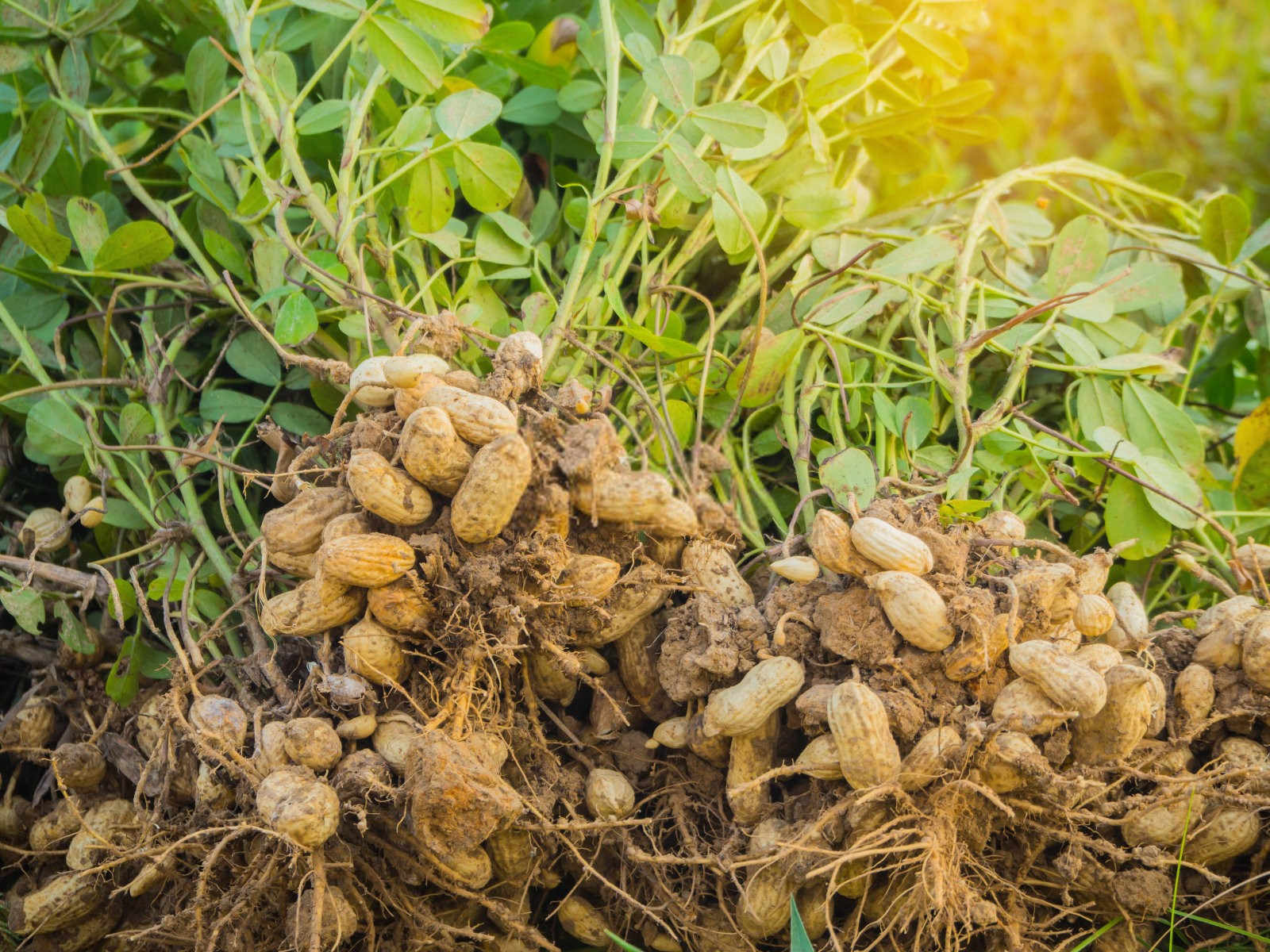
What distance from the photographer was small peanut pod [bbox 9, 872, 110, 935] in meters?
1.00

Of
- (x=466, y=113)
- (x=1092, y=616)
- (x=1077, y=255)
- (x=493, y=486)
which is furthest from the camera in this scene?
(x=1077, y=255)

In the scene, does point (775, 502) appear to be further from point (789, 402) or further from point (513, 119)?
point (513, 119)

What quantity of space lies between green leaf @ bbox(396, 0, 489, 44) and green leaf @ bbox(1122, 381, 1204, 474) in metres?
0.86

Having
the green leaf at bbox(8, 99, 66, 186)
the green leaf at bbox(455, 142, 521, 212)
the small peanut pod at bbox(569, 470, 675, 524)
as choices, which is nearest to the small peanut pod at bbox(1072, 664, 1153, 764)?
the small peanut pod at bbox(569, 470, 675, 524)

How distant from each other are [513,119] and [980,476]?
0.73 m

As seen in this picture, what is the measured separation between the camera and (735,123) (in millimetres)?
1100

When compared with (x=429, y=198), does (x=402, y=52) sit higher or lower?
higher

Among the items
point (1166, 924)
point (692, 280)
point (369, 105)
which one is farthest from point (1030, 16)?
point (1166, 924)

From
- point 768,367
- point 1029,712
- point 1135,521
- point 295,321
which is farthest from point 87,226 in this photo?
point 1135,521

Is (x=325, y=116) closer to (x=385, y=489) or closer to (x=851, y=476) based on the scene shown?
(x=385, y=489)

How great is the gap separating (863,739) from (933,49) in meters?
0.93

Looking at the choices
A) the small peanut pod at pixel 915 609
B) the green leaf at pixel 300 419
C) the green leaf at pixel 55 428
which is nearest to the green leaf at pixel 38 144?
the green leaf at pixel 55 428

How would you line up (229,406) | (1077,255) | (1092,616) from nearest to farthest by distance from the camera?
(1092,616)
(229,406)
(1077,255)

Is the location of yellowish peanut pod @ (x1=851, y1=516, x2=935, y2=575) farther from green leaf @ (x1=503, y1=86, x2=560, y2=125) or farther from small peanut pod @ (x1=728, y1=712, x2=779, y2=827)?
green leaf @ (x1=503, y1=86, x2=560, y2=125)
